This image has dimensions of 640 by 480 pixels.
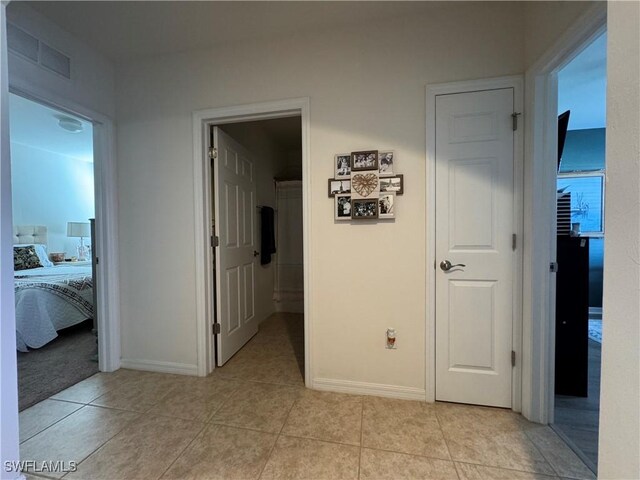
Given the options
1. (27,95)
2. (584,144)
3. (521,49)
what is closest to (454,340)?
(521,49)

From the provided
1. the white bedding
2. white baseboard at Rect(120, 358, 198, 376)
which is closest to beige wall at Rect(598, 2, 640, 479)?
white baseboard at Rect(120, 358, 198, 376)

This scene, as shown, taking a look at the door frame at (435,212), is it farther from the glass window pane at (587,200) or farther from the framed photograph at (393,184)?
the glass window pane at (587,200)

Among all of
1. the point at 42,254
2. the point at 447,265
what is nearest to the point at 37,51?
the point at 447,265

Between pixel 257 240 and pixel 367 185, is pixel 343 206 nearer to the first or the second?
pixel 367 185

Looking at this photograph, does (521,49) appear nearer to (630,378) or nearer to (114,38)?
(630,378)

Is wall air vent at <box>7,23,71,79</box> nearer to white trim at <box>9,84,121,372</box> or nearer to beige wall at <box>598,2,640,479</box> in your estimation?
white trim at <box>9,84,121,372</box>

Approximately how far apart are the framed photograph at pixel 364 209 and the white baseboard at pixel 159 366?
5.69 feet

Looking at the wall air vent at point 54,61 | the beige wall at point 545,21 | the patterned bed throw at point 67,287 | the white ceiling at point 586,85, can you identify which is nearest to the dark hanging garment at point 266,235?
the wall air vent at point 54,61

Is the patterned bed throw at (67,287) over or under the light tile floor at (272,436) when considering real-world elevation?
over

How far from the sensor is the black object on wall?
1731 millimetres

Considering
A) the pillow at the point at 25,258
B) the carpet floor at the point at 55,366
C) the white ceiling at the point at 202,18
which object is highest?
the white ceiling at the point at 202,18

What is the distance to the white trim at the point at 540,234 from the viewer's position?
1.50 metres

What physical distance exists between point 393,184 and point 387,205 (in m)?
0.14

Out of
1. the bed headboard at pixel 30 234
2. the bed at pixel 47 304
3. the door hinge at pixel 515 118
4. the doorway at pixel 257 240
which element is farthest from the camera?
the bed headboard at pixel 30 234
